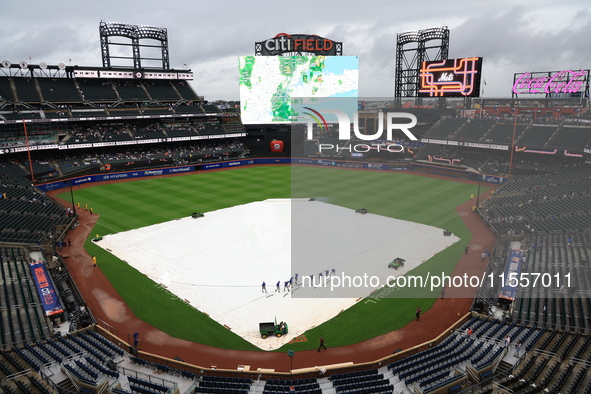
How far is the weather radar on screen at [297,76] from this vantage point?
68.9 meters

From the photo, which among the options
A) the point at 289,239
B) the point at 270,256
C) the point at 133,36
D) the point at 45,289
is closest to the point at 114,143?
the point at 133,36

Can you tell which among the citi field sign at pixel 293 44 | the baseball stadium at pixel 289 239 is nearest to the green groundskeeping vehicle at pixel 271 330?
the baseball stadium at pixel 289 239

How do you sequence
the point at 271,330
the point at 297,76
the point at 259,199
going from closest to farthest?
1. the point at 271,330
2. the point at 259,199
3. the point at 297,76

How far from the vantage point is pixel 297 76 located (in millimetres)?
69312

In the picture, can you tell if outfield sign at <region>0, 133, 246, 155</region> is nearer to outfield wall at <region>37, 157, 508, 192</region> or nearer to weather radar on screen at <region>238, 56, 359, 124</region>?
outfield wall at <region>37, 157, 508, 192</region>

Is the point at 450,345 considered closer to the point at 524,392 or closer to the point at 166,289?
the point at 524,392

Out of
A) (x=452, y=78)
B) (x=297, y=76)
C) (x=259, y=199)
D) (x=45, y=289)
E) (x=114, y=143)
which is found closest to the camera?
(x=45, y=289)

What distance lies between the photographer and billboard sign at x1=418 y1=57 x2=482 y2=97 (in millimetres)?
55062

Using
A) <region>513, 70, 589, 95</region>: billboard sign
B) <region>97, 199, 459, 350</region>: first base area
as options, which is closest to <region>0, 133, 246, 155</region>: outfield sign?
<region>97, 199, 459, 350</region>: first base area

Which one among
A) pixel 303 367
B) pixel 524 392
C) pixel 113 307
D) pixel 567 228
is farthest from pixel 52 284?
pixel 567 228

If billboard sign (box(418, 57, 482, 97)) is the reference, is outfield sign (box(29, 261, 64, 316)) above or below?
below

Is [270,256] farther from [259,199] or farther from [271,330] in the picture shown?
[259,199]

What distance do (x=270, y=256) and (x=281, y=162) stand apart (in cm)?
4946

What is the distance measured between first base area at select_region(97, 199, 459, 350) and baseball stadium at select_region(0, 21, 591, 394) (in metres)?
0.19
